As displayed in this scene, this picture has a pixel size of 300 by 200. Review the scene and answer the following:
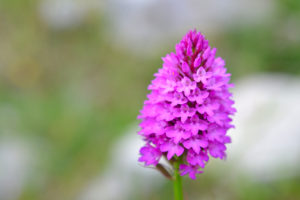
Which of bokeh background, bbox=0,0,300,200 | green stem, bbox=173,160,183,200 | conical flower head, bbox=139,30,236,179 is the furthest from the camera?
bokeh background, bbox=0,0,300,200

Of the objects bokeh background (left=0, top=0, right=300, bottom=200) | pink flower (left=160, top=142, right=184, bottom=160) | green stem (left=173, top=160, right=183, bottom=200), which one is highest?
bokeh background (left=0, top=0, right=300, bottom=200)

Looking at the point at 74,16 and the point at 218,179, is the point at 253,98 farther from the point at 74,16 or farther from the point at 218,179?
the point at 74,16

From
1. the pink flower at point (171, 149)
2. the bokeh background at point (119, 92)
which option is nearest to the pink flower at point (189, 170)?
the pink flower at point (171, 149)

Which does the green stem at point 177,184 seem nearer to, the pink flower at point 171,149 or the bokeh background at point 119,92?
the pink flower at point 171,149

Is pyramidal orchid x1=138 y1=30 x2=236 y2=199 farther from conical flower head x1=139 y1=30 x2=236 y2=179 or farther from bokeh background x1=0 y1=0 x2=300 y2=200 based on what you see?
bokeh background x1=0 y1=0 x2=300 y2=200

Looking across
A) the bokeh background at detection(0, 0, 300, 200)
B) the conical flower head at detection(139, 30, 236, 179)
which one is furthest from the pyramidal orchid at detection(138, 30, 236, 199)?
the bokeh background at detection(0, 0, 300, 200)

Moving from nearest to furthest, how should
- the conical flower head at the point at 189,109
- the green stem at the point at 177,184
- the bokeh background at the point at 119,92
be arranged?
the conical flower head at the point at 189,109 → the green stem at the point at 177,184 → the bokeh background at the point at 119,92

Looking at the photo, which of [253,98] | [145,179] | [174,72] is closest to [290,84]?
[253,98]

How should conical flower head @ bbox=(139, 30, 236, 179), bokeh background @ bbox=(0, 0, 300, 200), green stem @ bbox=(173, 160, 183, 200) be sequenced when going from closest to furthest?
conical flower head @ bbox=(139, 30, 236, 179) < green stem @ bbox=(173, 160, 183, 200) < bokeh background @ bbox=(0, 0, 300, 200)
